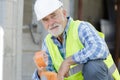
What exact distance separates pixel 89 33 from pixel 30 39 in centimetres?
291

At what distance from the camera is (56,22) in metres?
3.01

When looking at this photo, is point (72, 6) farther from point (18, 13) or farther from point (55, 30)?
point (55, 30)

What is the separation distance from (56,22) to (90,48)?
1.16 feet

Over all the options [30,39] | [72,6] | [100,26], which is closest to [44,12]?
[30,39]

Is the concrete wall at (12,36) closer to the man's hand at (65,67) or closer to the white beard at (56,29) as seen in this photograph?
the white beard at (56,29)

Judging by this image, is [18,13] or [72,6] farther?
[72,6]

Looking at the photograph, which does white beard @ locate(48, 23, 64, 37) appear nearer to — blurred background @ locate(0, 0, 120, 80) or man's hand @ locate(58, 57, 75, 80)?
man's hand @ locate(58, 57, 75, 80)

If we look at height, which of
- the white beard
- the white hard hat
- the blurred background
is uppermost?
the white hard hat

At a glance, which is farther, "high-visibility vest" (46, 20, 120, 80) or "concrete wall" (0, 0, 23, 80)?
"concrete wall" (0, 0, 23, 80)

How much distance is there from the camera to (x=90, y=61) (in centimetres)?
285

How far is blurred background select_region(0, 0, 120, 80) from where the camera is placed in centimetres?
505

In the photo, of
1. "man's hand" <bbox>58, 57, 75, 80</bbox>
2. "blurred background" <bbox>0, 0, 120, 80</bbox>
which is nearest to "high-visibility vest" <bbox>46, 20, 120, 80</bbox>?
"man's hand" <bbox>58, 57, 75, 80</bbox>

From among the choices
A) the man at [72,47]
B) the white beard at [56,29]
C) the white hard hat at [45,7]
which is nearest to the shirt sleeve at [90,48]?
the man at [72,47]

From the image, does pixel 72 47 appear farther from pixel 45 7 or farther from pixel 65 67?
pixel 45 7
